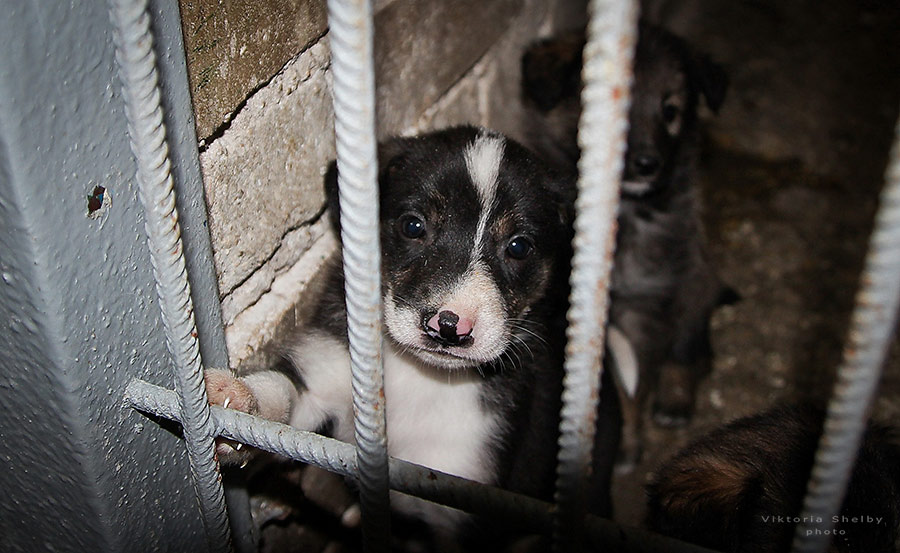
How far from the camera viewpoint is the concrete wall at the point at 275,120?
1581 mm

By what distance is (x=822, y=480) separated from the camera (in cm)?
94

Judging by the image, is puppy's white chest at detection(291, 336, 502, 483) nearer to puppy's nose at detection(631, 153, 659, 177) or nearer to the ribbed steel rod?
the ribbed steel rod

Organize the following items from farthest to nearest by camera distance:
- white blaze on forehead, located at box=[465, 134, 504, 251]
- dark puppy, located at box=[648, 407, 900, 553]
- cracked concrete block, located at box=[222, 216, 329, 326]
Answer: white blaze on forehead, located at box=[465, 134, 504, 251]
cracked concrete block, located at box=[222, 216, 329, 326]
dark puppy, located at box=[648, 407, 900, 553]

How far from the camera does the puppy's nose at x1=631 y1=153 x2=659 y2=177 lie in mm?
2910

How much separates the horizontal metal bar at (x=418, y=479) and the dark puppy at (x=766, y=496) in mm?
378

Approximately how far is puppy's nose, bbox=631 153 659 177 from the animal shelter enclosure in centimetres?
95

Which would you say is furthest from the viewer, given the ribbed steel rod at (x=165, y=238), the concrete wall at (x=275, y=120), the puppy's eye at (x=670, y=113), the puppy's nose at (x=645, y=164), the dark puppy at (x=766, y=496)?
the puppy's eye at (x=670, y=113)

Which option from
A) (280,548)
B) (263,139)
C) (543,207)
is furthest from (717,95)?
(280,548)

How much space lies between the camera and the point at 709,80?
3.16 m

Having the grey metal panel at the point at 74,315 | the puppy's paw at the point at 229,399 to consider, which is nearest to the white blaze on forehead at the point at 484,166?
the puppy's paw at the point at 229,399

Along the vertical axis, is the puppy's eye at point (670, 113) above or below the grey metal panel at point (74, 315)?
below

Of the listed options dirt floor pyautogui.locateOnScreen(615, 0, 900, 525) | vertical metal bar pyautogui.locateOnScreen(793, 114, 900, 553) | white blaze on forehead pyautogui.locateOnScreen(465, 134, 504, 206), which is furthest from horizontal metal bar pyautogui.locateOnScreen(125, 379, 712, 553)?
dirt floor pyautogui.locateOnScreen(615, 0, 900, 525)

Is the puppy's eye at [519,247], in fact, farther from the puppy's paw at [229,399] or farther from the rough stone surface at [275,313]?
the puppy's paw at [229,399]

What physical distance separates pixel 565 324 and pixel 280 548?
982 millimetres
